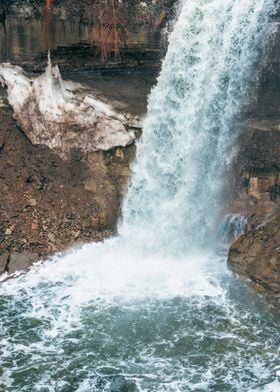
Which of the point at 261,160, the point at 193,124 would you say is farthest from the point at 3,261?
the point at 261,160

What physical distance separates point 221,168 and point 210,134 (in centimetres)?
106

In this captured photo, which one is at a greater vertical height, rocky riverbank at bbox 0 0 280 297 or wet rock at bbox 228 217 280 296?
rocky riverbank at bbox 0 0 280 297

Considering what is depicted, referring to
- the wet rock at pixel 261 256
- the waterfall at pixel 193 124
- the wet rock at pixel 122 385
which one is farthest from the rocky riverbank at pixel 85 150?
Result: the wet rock at pixel 122 385

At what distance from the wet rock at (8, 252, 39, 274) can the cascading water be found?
315mm

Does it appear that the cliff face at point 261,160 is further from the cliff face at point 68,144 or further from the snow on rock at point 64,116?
the snow on rock at point 64,116

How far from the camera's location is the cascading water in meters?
11.3

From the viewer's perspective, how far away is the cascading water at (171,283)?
1130cm

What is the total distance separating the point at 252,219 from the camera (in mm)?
15594

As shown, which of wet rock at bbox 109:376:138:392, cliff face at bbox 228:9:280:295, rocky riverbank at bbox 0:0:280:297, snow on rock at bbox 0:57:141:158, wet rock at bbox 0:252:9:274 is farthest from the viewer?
snow on rock at bbox 0:57:141:158

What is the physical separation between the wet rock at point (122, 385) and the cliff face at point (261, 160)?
5060 mm

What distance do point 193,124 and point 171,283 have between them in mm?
4983

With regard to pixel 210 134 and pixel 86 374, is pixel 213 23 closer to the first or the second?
pixel 210 134

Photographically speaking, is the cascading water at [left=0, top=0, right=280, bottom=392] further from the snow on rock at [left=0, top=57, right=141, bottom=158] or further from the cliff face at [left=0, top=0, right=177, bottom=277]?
the snow on rock at [left=0, top=57, right=141, bottom=158]

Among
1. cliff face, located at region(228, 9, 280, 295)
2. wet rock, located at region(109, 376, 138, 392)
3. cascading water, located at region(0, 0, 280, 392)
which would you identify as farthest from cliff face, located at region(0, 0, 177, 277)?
wet rock, located at region(109, 376, 138, 392)
